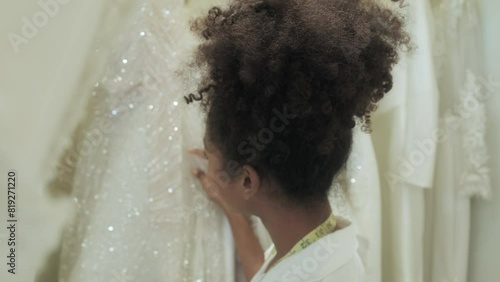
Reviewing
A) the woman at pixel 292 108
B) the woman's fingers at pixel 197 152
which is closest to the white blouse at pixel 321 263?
the woman at pixel 292 108

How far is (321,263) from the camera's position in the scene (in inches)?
25.4

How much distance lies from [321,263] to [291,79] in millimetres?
205

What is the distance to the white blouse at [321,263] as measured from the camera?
0.65 m

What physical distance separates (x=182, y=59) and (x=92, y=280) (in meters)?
0.26

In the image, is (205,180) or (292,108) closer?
(292,108)

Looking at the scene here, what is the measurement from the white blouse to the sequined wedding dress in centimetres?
9

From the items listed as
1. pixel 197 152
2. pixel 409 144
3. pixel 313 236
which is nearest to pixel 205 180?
pixel 197 152

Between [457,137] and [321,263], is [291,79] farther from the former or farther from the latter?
[457,137]

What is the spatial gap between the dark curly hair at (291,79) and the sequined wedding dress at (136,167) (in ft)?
0.17

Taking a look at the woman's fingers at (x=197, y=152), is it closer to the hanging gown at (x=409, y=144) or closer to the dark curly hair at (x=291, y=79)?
the dark curly hair at (x=291, y=79)

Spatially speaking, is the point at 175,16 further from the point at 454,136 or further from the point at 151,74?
the point at 454,136

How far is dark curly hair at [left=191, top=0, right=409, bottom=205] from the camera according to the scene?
59cm

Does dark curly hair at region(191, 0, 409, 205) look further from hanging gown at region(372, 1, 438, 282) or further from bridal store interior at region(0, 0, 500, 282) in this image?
hanging gown at region(372, 1, 438, 282)

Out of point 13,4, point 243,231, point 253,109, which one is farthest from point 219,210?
point 13,4
